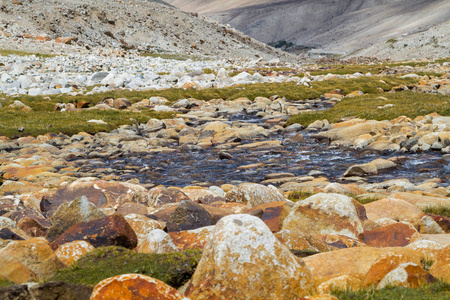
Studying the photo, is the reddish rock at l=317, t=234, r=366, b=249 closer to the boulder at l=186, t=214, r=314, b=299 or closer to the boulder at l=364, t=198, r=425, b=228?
the boulder at l=364, t=198, r=425, b=228

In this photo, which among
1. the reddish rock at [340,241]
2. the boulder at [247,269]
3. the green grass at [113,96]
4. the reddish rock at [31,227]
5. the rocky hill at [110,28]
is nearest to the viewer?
the boulder at [247,269]

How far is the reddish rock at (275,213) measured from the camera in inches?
403

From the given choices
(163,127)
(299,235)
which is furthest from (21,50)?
(299,235)

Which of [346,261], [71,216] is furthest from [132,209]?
[346,261]

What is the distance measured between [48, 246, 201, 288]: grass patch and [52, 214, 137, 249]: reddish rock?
3.06ft

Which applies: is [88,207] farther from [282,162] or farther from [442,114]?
[442,114]

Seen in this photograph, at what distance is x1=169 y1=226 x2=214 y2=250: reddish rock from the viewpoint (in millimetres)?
8166

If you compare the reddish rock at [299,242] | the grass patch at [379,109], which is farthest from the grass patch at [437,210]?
the grass patch at [379,109]

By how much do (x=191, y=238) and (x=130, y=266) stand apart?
215 cm

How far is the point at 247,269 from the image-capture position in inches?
213

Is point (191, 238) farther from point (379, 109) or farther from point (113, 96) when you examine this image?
point (113, 96)

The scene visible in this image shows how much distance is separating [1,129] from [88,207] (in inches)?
775

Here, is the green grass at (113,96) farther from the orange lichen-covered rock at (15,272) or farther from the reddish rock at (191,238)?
the orange lichen-covered rock at (15,272)

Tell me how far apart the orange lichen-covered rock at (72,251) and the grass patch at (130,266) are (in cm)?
51
